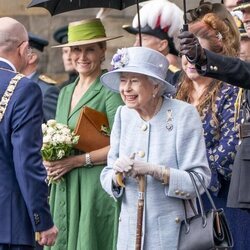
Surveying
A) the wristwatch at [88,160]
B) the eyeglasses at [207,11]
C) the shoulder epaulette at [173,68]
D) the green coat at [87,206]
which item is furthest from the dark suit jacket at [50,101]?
the eyeglasses at [207,11]

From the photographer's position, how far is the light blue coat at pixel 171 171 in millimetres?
7734

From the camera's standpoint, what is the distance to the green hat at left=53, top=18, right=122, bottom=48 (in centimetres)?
963

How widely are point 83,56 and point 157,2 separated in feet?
2.58

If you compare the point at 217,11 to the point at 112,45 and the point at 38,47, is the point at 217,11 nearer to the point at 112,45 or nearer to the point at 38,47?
the point at 38,47

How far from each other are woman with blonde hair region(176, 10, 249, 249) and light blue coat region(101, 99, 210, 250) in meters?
0.60

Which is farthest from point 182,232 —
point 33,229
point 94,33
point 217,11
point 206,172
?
point 94,33

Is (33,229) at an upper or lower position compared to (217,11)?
lower

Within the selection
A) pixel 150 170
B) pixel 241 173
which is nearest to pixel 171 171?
pixel 150 170

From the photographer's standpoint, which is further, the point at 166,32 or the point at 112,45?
the point at 112,45

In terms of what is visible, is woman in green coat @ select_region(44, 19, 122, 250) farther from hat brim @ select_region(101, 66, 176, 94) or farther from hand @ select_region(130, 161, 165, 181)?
hand @ select_region(130, 161, 165, 181)

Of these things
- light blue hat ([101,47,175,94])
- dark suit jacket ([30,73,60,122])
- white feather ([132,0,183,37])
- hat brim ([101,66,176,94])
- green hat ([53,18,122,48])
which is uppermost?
white feather ([132,0,183,37])

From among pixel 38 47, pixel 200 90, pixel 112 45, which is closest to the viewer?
pixel 200 90

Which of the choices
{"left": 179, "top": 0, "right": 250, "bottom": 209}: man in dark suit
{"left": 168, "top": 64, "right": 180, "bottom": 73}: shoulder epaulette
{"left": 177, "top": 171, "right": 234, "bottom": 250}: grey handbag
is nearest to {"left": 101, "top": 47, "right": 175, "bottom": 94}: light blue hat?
{"left": 179, "top": 0, "right": 250, "bottom": 209}: man in dark suit

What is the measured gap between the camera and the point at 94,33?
9727 millimetres
